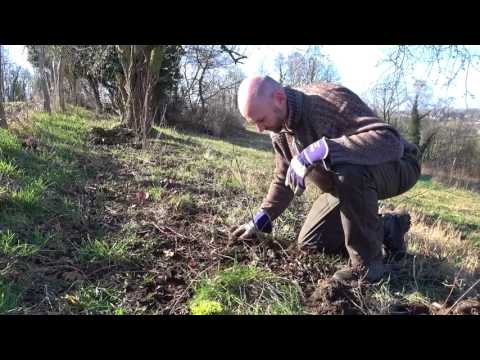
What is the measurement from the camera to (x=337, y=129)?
264cm

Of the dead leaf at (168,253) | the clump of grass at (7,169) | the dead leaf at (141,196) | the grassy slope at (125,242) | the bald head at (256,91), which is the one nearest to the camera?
the grassy slope at (125,242)

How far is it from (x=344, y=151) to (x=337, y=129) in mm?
252

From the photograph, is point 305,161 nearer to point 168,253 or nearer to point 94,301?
point 168,253

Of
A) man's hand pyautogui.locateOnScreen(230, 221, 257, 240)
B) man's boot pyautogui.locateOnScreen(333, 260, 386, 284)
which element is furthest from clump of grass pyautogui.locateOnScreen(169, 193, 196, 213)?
man's boot pyautogui.locateOnScreen(333, 260, 386, 284)

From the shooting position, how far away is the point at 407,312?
2.44 m

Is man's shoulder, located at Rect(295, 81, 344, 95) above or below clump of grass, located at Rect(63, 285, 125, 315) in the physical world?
above

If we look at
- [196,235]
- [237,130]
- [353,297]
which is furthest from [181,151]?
[237,130]

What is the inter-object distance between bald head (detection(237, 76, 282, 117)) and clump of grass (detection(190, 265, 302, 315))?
111cm

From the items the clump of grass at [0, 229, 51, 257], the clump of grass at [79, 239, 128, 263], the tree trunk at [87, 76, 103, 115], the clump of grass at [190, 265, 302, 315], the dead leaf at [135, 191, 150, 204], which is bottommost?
the clump of grass at [190, 265, 302, 315]

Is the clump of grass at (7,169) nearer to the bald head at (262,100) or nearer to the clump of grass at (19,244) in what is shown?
the clump of grass at (19,244)

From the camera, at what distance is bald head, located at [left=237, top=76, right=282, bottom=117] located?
2.55 m

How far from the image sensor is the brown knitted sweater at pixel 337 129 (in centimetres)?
247

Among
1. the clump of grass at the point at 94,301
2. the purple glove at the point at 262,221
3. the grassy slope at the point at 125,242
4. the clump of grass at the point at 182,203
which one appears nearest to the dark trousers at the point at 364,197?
the grassy slope at the point at 125,242

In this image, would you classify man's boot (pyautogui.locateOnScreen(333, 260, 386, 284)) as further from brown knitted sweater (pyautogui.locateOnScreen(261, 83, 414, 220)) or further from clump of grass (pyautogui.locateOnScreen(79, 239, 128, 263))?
clump of grass (pyautogui.locateOnScreen(79, 239, 128, 263))
